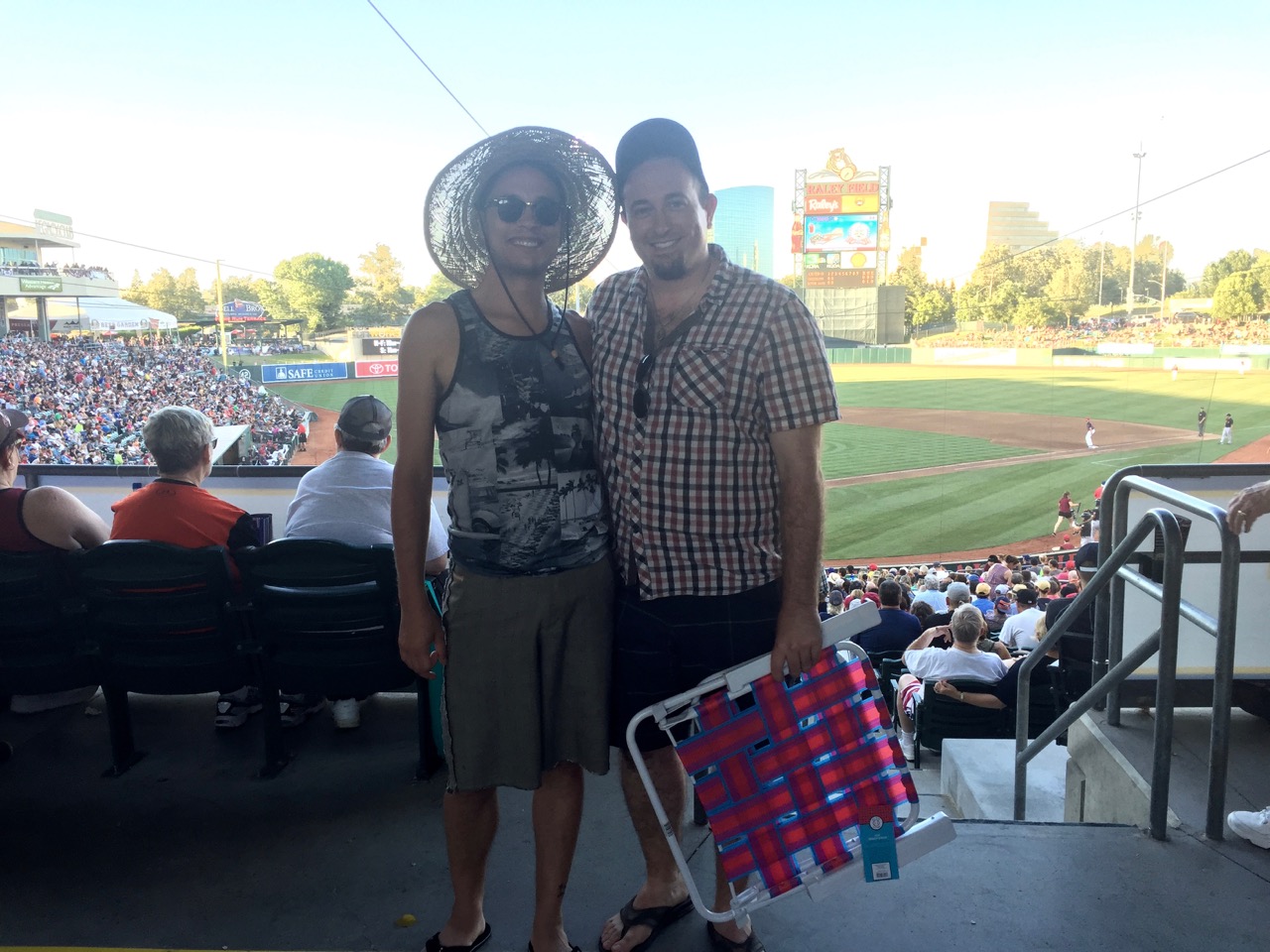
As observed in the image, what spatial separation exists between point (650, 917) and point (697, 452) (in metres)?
0.96

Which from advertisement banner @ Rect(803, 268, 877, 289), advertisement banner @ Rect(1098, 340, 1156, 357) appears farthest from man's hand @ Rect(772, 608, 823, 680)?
advertisement banner @ Rect(803, 268, 877, 289)

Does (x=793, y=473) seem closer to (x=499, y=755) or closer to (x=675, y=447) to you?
(x=675, y=447)

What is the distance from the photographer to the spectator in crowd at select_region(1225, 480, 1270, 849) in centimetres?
201

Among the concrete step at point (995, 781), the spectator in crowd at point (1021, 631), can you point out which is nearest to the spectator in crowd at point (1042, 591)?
the spectator in crowd at point (1021, 631)

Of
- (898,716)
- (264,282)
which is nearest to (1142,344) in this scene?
(264,282)

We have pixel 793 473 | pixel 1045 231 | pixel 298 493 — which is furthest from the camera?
pixel 1045 231

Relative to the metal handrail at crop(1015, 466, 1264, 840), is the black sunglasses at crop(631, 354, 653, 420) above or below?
above

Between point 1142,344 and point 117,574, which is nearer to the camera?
point 117,574

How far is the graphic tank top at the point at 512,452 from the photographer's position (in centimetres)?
164

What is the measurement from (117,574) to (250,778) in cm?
67

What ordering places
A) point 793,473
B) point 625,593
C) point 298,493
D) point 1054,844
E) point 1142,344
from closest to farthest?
point 793,473 < point 625,593 < point 1054,844 < point 298,493 < point 1142,344

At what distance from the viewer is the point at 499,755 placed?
5.65 ft

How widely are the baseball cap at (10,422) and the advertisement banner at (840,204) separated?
1952 inches

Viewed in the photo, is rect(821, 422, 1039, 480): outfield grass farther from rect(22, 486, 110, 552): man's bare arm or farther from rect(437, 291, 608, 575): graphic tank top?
rect(437, 291, 608, 575): graphic tank top
